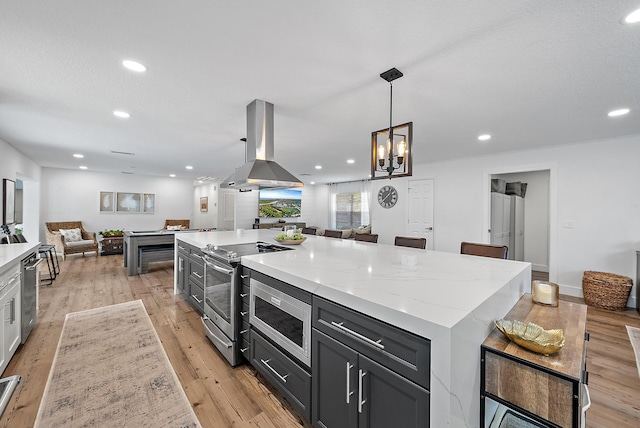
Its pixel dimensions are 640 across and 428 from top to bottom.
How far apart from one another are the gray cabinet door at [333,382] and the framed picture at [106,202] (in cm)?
912

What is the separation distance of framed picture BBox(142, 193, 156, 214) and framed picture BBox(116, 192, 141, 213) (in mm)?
152

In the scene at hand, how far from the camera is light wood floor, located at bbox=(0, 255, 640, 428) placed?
1.73m

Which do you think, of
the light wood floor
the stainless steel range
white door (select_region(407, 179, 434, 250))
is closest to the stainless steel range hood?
the stainless steel range

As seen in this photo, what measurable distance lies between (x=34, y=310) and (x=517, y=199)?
848cm

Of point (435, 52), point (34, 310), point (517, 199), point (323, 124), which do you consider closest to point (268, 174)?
point (323, 124)

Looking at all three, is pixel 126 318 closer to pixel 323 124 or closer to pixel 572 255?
pixel 323 124

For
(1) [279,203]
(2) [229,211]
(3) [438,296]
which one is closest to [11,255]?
(3) [438,296]

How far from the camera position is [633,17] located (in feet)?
4.74

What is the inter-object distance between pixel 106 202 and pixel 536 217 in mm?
11606

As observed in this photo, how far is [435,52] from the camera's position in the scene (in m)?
1.80

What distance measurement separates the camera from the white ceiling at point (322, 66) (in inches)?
57.3

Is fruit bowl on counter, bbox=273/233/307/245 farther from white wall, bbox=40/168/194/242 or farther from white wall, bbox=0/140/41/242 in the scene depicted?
white wall, bbox=40/168/194/242

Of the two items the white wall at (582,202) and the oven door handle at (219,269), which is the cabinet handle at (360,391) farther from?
the white wall at (582,202)

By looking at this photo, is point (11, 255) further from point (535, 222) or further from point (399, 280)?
point (535, 222)
